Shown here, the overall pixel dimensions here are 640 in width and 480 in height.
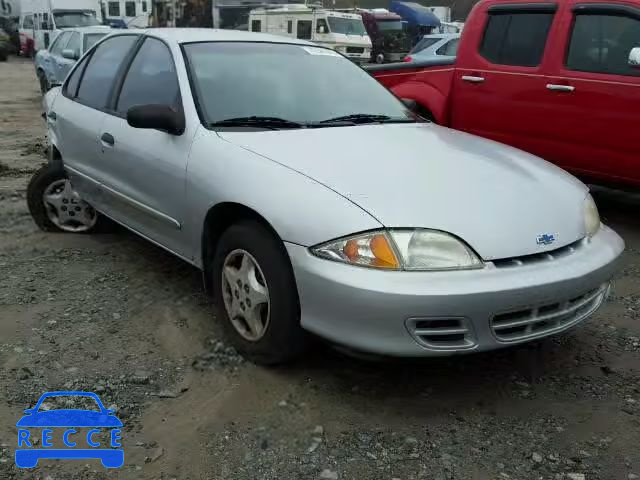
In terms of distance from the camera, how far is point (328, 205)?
2.67m

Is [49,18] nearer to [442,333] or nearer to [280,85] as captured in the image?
[280,85]

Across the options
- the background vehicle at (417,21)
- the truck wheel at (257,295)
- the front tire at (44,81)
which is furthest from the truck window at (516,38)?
the background vehicle at (417,21)

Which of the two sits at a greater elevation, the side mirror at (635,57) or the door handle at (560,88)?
the side mirror at (635,57)

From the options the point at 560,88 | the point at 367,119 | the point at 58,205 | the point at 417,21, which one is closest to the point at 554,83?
the point at 560,88

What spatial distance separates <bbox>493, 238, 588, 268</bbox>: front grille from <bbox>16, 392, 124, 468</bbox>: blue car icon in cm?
162

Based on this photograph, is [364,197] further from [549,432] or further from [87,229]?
[87,229]

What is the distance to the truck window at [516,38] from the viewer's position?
5.45m

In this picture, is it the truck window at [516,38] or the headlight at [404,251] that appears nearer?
the headlight at [404,251]

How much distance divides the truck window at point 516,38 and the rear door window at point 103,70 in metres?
3.06

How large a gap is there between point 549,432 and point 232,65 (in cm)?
244

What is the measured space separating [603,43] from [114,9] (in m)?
27.5

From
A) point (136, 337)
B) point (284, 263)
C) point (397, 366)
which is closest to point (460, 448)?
point (397, 366)

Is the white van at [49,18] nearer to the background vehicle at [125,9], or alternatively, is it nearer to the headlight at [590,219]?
the background vehicle at [125,9]

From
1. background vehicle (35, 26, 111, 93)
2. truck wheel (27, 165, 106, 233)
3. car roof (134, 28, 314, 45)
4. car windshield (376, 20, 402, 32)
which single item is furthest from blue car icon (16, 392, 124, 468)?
car windshield (376, 20, 402, 32)
